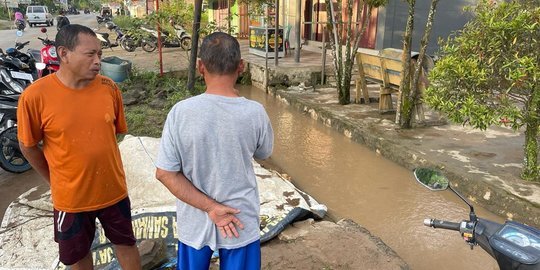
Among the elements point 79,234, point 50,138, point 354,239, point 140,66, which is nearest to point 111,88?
point 50,138

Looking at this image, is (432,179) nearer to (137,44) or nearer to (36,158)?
(36,158)

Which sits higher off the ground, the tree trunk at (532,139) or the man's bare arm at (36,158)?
the man's bare arm at (36,158)

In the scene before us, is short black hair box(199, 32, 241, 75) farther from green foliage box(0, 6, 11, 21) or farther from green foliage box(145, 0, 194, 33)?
green foliage box(0, 6, 11, 21)

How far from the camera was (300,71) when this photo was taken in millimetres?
9945

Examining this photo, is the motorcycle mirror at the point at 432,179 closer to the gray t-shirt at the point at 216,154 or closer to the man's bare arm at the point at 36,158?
the gray t-shirt at the point at 216,154

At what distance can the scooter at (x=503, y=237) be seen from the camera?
4.93ft

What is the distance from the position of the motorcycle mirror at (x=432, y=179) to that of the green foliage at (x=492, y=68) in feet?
8.25

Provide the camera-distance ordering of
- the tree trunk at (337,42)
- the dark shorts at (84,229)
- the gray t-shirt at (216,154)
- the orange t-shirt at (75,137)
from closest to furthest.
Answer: the gray t-shirt at (216,154)
the orange t-shirt at (75,137)
the dark shorts at (84,229)
the tree trunk at (337,42)

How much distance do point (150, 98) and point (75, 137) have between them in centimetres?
593

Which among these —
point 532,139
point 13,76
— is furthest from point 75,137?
point 532,139

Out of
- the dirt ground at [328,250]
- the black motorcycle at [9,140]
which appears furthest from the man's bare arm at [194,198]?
the black motorcycle at [9,140]

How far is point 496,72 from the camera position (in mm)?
4078

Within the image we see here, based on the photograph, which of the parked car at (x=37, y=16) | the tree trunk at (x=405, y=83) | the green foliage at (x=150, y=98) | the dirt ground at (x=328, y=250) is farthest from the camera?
the parked car at (x=37, y=16)

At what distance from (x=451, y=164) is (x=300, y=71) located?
5590mm
